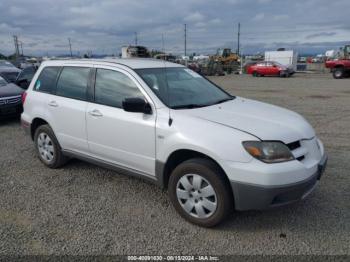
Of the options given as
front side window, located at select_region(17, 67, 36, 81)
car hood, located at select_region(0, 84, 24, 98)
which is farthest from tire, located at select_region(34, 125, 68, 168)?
front side window, located at select_region(17, 67, 36, 81)

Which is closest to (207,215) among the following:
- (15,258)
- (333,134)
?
(15,258)

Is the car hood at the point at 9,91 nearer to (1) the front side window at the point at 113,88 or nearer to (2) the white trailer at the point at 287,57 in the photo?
(1) the front side window at the point at 113,88

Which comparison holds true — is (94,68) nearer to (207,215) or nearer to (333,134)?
(207,215)

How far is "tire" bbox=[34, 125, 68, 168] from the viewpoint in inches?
185

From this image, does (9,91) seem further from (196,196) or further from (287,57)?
(287,57)

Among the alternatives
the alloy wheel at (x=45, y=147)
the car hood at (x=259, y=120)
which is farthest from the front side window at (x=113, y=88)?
the alloy wheel at (x=45, y=147)

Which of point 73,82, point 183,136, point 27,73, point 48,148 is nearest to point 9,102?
point 48,148

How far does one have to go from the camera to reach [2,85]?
876 cm

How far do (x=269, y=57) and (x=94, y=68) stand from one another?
36644mm

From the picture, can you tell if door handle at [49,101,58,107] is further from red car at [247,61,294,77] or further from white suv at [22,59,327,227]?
red car at [247,61,294,77]

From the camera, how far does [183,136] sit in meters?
3.14

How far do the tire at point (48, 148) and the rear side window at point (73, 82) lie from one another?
657 millimetres

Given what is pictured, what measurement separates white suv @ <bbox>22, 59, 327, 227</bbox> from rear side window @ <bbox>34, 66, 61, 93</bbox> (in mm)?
50

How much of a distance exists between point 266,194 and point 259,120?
805 mm
